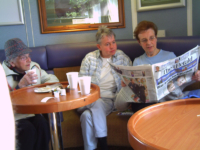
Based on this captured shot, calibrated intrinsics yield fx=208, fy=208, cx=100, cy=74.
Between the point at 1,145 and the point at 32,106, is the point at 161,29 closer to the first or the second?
the point at 32,106

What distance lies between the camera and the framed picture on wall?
8.25ft

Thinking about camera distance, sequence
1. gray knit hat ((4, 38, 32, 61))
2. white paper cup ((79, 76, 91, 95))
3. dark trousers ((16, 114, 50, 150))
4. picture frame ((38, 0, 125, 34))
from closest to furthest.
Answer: white paper cup ((79, 76, 91, 95)), dark trousers ((16, 114, 50, 150)), gray knit hat ((4, 38, 32, 61)), picture frame ((38, 0, 125, 34))

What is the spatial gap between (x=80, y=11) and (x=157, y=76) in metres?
1.72

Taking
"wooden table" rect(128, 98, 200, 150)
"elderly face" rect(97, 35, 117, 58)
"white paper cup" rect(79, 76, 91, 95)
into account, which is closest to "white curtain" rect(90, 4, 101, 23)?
"elderly face" rect(97, 35, 117, 58)

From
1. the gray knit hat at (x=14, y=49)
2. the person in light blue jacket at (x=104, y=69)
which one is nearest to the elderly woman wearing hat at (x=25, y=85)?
the gray knit hat at (x=14, y=49)

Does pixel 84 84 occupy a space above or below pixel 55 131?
above

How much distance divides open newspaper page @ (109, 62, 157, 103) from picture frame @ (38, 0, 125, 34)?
1351 mm

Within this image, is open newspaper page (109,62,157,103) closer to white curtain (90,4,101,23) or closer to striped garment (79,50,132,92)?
striped garment (79,50,132,92)

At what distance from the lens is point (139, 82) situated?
4.52 feet

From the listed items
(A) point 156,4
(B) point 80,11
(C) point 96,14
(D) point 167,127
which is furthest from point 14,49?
(A) point 156,4

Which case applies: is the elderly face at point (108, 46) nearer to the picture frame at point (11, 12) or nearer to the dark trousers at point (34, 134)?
the dark trousers at point (34, 134)

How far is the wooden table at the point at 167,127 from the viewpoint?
0.69 metres

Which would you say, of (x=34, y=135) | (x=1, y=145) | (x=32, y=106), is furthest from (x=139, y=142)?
(x=34, y=135)

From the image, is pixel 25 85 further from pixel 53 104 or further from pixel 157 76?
pixel 157 76
